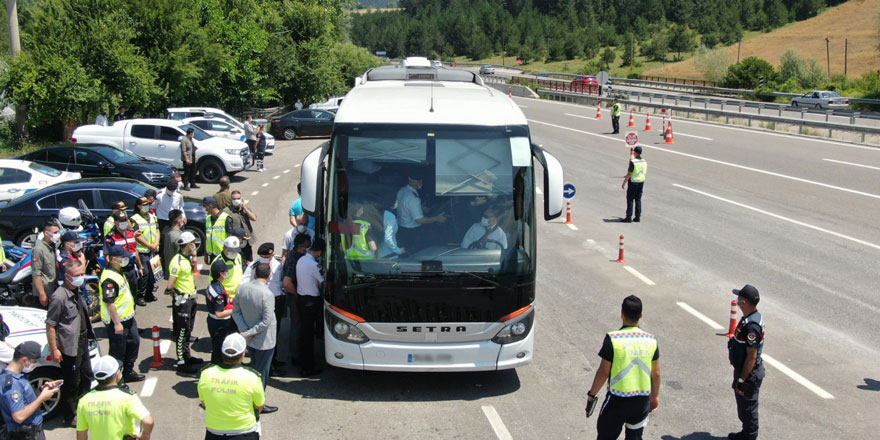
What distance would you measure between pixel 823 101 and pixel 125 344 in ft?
174

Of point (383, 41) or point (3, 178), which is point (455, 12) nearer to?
point (383, 41)

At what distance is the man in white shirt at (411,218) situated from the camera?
8422 mm

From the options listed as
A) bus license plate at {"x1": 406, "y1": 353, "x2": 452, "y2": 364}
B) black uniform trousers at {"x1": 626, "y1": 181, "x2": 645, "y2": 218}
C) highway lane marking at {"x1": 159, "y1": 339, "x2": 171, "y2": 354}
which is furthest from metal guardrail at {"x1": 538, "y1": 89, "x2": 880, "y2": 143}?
highway lane marking at {"x1": 159, "y1": 339, "x2": 171, "y2": 354}

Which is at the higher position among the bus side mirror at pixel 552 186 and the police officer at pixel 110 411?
the bus side mirror at pixel 552 186

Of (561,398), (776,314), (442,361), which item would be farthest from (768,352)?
(442,361)

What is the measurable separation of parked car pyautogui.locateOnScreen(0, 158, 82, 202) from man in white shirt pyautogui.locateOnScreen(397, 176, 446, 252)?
13.6 metres

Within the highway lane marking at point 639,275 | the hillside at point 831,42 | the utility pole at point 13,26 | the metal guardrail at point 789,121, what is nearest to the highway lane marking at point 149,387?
the highway lane marking at point 639,275

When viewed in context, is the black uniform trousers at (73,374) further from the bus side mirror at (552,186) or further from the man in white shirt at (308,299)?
the bus side mirror at (552,186)

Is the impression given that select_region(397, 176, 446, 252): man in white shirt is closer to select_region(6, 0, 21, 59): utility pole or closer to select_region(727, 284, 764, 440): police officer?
select_region(727, 284, 764, 440): police officer

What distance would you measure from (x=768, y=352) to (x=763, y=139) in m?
25.2

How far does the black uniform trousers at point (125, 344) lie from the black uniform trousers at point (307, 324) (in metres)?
1.93

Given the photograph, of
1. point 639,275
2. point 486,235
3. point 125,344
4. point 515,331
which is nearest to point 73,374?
point 125,344

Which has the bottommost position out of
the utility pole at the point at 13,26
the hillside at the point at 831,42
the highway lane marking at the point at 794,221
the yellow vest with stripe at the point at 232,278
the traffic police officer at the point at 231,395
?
the highway lane marking at the point at 794,221

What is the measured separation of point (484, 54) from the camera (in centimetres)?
14488
